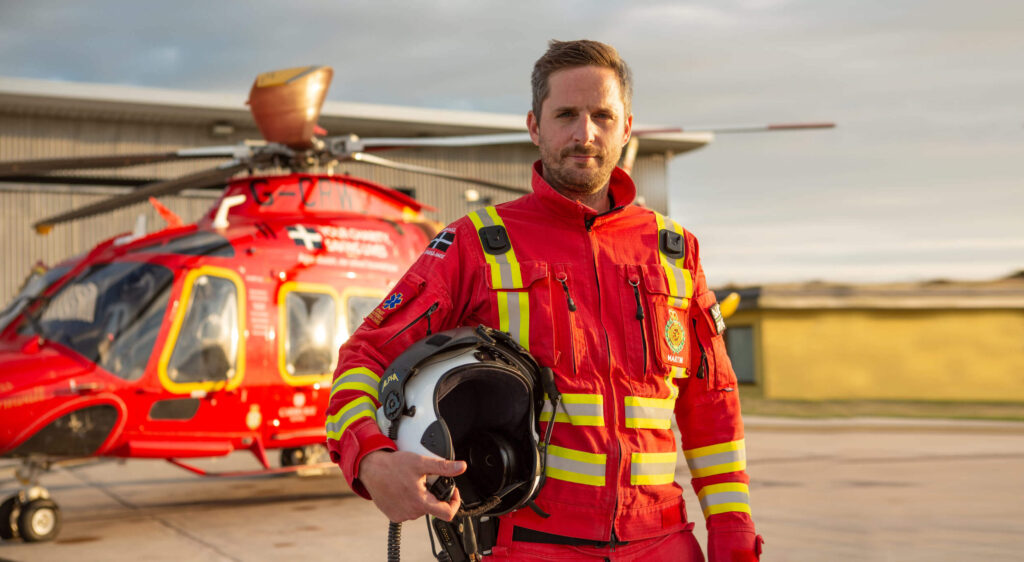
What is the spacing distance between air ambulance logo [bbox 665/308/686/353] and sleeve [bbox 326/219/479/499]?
19.8 inches

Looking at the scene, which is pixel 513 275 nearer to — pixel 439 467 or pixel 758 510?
pixel 439 467

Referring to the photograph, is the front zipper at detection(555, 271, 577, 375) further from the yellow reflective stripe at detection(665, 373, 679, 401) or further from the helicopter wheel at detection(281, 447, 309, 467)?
the helicopter wheel at detection(281, 447, 309, 467)

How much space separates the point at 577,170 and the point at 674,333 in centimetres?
48

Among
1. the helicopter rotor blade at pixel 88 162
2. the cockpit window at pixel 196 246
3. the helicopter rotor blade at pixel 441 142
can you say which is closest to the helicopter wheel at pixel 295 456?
the cockpit window at pixel 196 246

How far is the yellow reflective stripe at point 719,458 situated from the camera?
2.45m

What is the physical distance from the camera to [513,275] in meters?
2.32

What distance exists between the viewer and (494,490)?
7.13 feet

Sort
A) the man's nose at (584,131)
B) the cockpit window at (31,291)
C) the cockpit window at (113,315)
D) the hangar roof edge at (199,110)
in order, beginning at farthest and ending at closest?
the hangar roof edge at (199,110), the cockpit window at (31,291), the cockpit window at (113,315), the man's nose at (584,131)

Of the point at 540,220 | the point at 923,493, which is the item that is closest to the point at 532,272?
the point at 540,220

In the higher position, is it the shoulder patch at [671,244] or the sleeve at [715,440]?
the shoulder patch at [671,244]

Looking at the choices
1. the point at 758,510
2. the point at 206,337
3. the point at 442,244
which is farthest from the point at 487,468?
the point at 758,510

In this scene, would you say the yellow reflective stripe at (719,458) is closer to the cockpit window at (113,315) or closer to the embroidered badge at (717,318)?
the embroidered badge at (717,318)

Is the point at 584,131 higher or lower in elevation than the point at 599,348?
higher

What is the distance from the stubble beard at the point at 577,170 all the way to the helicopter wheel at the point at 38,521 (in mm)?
6602
